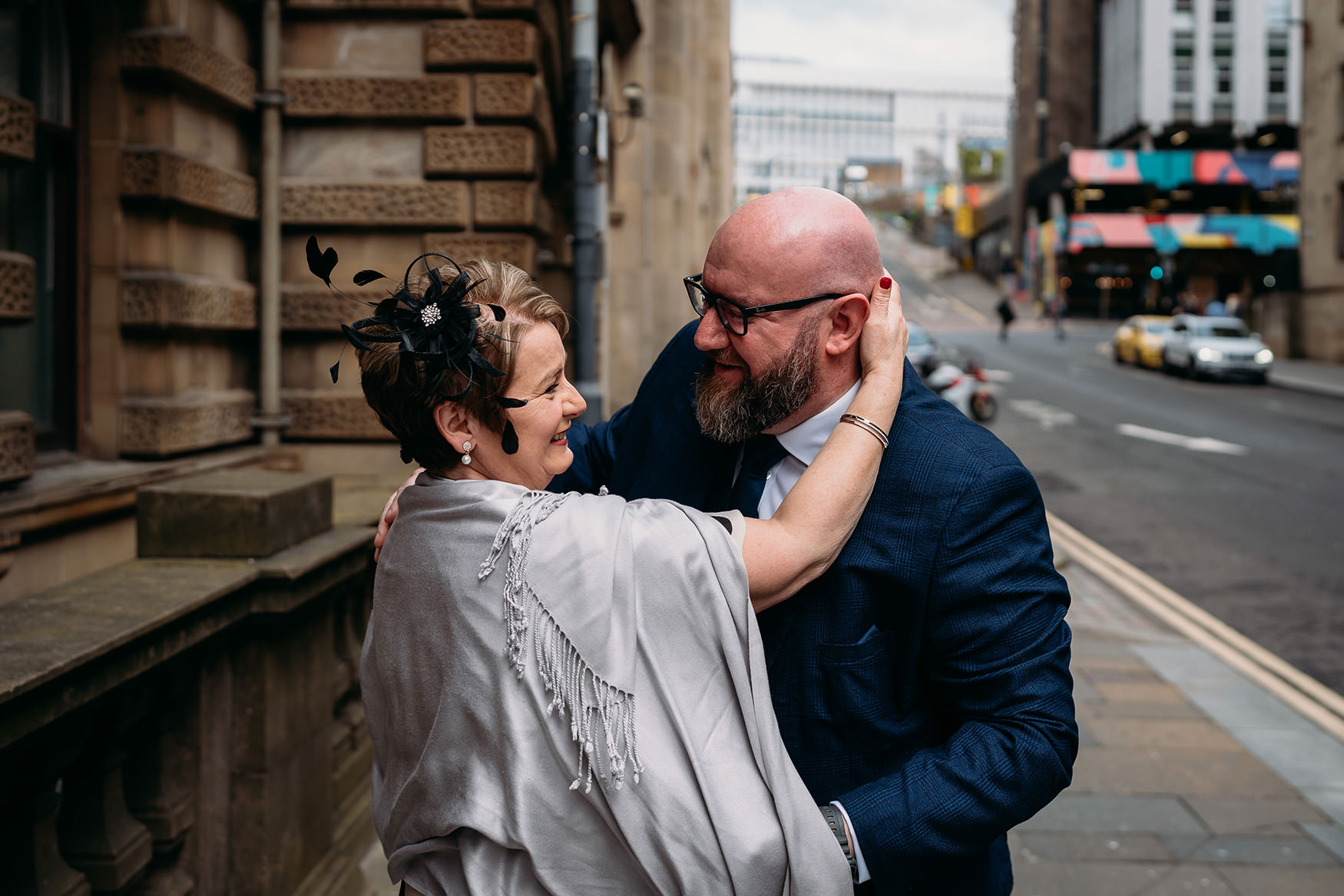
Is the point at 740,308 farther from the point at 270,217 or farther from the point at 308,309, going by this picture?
the point at 308,309

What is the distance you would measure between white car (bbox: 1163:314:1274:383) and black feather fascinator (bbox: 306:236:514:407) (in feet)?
98.5

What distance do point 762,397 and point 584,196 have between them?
21.4ft

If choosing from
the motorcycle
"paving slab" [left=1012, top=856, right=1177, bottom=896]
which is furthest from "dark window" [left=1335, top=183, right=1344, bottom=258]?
"paving slab" [left=1012, top=856, right=1177, bottom=896]

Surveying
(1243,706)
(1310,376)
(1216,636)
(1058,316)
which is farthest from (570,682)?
(1058,316)

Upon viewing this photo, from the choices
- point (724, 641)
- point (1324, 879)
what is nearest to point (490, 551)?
point (724, 641)

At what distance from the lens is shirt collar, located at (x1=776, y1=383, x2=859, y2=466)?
2.21 m

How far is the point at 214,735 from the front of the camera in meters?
3.43

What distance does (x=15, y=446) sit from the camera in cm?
474

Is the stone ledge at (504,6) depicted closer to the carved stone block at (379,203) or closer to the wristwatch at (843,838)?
the carved stone block at (379,203)

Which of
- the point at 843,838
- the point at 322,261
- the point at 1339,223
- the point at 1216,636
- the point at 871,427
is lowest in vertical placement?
the point at 1216,636

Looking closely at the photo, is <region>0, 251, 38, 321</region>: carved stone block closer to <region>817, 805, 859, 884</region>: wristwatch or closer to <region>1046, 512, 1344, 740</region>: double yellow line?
<region>817, 805, 859, 884</region>: wristwatch

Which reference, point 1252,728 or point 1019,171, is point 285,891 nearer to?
point 1252,728

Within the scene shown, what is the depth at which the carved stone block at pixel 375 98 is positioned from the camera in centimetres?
709

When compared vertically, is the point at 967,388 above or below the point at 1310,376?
below
